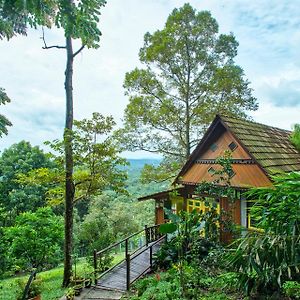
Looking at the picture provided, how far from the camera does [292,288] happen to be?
14.2ft

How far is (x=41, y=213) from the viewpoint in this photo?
1084 cm

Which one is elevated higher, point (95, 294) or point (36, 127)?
point (36, 127)

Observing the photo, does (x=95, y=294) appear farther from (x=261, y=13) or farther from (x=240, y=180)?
(x=261, y=13)

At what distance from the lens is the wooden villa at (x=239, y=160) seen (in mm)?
9445

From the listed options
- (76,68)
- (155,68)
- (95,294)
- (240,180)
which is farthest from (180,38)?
(95,294)

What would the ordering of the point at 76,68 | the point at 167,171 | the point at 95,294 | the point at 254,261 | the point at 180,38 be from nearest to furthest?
the point at 254,261, the point at 95,294, the point at 76,68, the point at 180,38, the point at 167,171

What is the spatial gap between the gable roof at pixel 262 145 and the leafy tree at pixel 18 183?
9.01 meters

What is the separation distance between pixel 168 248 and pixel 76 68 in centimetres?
649

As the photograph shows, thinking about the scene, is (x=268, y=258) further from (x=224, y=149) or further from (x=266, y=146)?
(x=266, y=146)

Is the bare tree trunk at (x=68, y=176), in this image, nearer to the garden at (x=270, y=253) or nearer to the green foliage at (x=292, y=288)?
the garden at (x=270, y=253)

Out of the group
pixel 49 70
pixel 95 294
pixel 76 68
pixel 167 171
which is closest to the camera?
pixel 95 294

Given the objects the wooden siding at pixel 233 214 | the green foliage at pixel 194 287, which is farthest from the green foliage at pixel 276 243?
the wooden siding at pixel 233 214

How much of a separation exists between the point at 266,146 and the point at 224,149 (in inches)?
57.0

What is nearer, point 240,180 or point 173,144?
point 240,180
